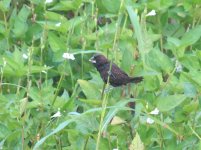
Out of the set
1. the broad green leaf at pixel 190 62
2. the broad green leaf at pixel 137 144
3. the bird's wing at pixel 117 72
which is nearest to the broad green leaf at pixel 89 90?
the bird's wing at pixel 117 72

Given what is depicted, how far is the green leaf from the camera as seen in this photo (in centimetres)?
347

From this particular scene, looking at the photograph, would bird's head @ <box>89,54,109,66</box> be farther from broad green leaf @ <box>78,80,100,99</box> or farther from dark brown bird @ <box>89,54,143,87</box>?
broad green leaf @ <box>78,80,100,99</box>

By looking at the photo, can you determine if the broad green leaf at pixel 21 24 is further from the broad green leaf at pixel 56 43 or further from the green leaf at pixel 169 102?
the green leaf at pixel 169 102

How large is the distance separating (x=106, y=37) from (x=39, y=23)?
0.46 meters

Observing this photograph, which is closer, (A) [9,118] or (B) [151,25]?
(A) [9,118]

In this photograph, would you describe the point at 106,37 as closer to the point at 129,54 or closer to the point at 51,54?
the point at 51,54

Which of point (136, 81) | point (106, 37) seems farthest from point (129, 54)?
point (106, 37)

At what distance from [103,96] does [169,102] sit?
278mm

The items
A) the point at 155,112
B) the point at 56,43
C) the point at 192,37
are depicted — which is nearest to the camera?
the point at 155,112

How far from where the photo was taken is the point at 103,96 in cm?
356

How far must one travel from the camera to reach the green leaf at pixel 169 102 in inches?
137

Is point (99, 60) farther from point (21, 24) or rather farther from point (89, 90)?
point (21, 24)

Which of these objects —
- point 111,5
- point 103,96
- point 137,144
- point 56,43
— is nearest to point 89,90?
point 103,96

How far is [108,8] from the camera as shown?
4.97 metres
